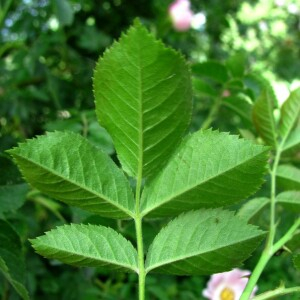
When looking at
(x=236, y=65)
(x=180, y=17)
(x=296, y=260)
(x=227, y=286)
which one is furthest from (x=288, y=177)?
(x=180, y=17)

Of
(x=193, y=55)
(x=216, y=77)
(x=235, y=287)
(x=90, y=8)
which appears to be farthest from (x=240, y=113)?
(x=193, y=55)

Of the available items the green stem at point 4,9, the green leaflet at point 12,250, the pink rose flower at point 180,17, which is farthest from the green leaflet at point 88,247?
the pink rose flower at point 180,17

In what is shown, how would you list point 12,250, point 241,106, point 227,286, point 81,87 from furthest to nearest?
point 81,87 < point 227,286 < point 241,106 < point 12,250

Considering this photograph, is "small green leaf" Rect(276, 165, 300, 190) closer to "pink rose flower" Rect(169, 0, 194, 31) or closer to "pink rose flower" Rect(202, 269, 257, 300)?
"pink rose flower" Rect(202, 269, 257, 300)

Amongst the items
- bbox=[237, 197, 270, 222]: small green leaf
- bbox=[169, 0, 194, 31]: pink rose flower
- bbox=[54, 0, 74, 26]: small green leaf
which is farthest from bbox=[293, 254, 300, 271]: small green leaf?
bbox=[169, 0, 194, 31]: pink rose flower

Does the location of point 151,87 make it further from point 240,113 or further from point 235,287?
point 235,287

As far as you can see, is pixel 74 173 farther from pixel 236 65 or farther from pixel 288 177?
pixel 236 65
